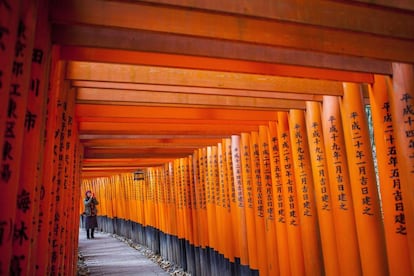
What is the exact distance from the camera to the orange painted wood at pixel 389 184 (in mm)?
4227

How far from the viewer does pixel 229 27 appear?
3275 millimetres

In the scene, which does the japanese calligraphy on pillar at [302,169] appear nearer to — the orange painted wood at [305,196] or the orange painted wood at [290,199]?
the orange painted wood at [305,196]

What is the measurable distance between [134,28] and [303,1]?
1.54 m

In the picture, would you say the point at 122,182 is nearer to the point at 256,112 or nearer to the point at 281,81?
the point at 256,112

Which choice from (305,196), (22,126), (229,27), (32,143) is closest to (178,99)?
(229,27)

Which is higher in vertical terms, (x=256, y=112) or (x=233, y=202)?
(x=256, y=112)

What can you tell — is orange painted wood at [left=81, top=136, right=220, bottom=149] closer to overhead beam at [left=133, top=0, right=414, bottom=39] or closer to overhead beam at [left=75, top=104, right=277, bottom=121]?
overhead beam at [left=75, top=104, right=277, bottom=121]

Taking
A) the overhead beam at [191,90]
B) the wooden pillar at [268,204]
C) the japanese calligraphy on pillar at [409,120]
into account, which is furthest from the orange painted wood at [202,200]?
the japanese calligraphy on pillar at [409,120]

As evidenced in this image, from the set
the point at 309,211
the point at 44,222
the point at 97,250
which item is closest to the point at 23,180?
the point at 44,222

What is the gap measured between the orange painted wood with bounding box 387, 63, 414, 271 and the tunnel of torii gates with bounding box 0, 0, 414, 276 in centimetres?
1

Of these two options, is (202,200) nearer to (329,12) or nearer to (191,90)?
(191,90)

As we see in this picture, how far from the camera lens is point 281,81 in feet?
17.2

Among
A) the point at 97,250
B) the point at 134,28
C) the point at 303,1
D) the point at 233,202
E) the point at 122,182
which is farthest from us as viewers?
the point at 122,182

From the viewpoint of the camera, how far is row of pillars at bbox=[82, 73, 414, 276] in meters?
4.30
